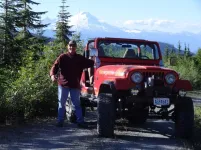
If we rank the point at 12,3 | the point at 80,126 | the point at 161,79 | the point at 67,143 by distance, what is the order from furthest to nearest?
the point at 12,3 → the point at 80,126 → the point at 161,79 → the point at 67,143

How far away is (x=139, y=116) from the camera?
928cm

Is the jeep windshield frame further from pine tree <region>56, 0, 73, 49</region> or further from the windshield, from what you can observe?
pine tree <region>56, 0, 73, 49</region>

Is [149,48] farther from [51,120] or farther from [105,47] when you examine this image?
[51,120]

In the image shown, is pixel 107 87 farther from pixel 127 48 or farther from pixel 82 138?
pixel 127 48

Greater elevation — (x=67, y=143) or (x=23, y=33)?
(x=23, y=33)

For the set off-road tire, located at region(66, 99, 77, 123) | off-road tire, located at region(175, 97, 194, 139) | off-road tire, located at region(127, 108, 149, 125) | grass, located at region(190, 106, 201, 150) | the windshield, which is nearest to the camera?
grass, located at region(190, 106, 201, 150)

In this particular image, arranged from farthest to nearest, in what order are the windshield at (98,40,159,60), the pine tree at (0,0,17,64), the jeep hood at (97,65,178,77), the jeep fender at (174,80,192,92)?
1. the pine tree at (0,0,17,64)
2. the windshield at (98,40,159,60)
3. the jeep fender at (174,80,192,92)
4. the jeep hood at (97,65,178,77)

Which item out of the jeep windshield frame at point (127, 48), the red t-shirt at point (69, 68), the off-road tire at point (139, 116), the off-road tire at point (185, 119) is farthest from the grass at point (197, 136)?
the red t-shirt at point (69, 68)

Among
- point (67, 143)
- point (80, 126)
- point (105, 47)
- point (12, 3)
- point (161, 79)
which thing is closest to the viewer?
point (67, 143)

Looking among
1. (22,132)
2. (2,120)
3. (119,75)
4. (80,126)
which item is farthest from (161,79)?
(2,120)

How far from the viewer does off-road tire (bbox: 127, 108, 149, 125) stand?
28.3 feet

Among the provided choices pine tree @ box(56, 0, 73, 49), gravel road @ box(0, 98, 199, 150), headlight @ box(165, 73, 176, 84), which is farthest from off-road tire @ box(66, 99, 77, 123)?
pine tree @ box(56, 0, 73, 49)

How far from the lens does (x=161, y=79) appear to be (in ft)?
26.2

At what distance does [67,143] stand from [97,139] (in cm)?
62
